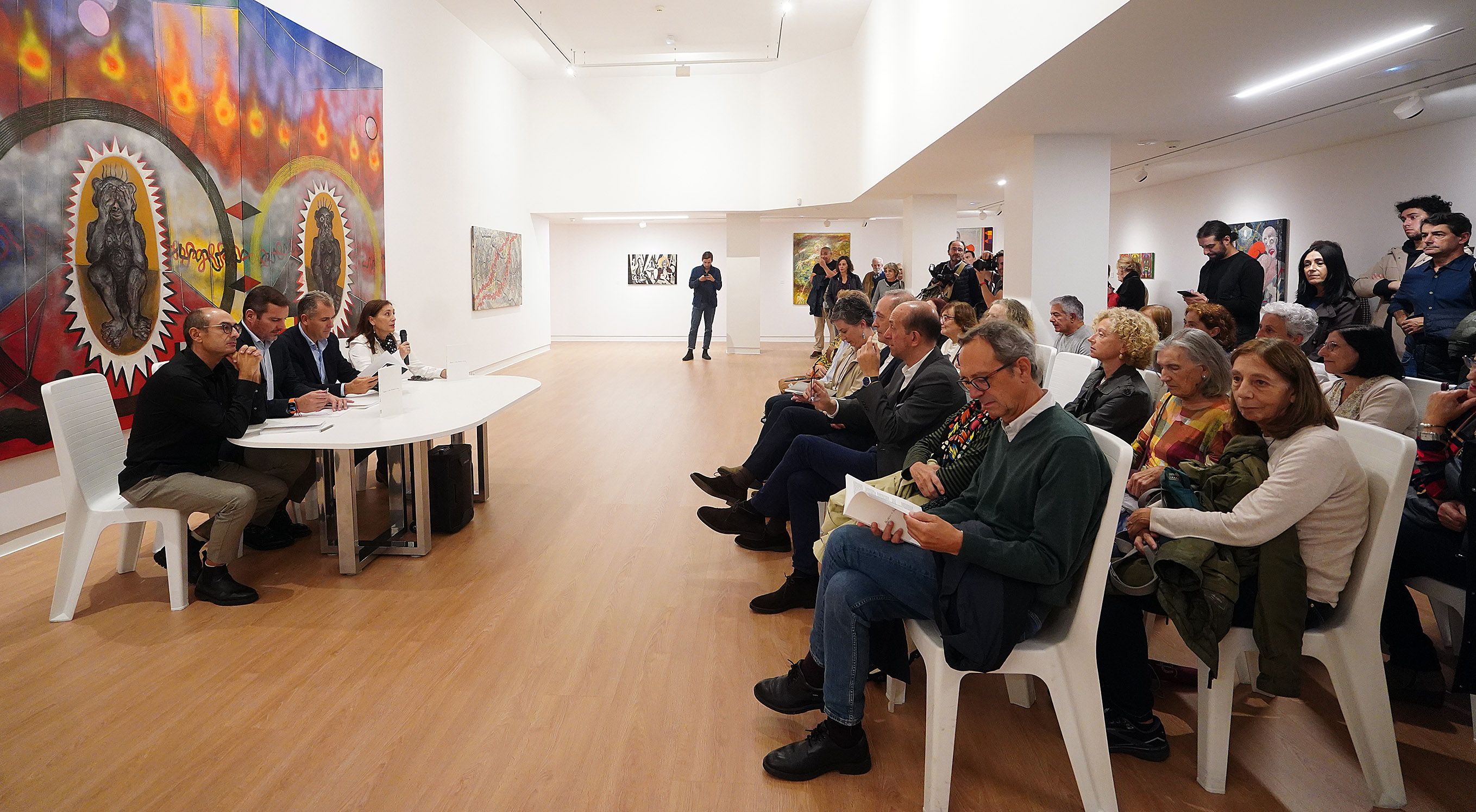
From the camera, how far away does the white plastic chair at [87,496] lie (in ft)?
12.1

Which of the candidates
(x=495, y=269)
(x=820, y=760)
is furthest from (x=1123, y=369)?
(x=495, y=269)

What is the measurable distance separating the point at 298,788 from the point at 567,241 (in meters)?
17.5

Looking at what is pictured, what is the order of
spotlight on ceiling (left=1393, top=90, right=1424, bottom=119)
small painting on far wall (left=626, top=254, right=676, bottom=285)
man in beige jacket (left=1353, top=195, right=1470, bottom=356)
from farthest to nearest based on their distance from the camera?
small painting on far wall (left=626, top=254, right=676, bottom=285)
spotlight on ceiling (left=1393, top=90, right=1424, bottom=119)
man in beige jacket (left=1353, top=195, right=1470, bottom=356)

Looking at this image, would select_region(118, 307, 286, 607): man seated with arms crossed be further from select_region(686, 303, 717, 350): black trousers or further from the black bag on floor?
select_region(686, 303, 717, 350): black trousers

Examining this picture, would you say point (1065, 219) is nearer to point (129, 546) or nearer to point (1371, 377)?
point (1371, 377)

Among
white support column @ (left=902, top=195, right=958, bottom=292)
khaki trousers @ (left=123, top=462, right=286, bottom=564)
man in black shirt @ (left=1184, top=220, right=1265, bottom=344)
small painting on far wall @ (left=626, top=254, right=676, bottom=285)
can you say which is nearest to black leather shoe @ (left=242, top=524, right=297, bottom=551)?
khaki trousers @ (left=123, top=462, right=286, bottom=564)

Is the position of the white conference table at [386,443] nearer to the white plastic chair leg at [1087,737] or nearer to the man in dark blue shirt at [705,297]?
the white plastic chair leg at [1087,737]

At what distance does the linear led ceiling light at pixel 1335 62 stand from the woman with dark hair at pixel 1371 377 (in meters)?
2.39

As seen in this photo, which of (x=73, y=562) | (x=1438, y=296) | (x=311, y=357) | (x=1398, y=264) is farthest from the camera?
(x=1398, y=264)

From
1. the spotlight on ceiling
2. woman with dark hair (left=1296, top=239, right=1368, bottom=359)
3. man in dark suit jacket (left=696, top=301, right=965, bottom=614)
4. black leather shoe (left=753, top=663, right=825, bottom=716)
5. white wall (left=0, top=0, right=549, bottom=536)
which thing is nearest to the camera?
black leather shoe (left=753, top=663, right=825, bottom=716)

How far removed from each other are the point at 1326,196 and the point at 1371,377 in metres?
7.60

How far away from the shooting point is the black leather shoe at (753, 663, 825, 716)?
2836 mm

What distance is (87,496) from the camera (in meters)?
3.79

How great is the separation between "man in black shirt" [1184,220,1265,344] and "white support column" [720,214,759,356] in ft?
35.7
